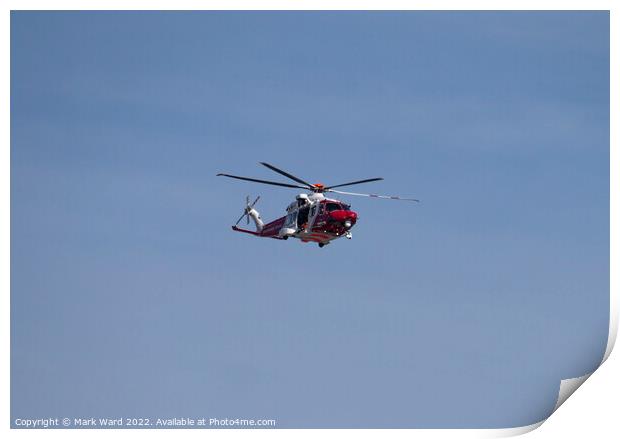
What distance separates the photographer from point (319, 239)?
134 feet

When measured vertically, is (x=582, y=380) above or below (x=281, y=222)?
below

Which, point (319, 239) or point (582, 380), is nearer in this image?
point (582, 380)

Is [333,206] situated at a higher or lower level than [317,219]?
higher
